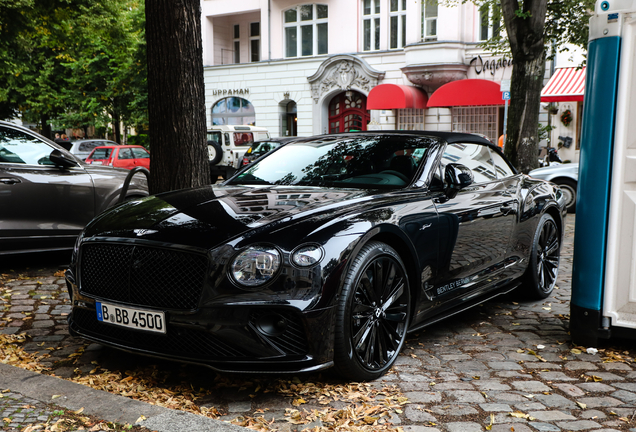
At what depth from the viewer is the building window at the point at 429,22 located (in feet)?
85.9

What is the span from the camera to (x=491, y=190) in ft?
16.7

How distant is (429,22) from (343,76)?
454 cm

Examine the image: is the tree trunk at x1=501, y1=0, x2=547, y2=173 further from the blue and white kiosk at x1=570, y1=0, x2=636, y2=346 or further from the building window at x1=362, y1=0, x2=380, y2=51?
the building window at x1=362, y1=0, x2=380, y2=51

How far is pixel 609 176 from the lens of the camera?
421cm

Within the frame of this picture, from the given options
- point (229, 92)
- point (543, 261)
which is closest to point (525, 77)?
point (543, 261)

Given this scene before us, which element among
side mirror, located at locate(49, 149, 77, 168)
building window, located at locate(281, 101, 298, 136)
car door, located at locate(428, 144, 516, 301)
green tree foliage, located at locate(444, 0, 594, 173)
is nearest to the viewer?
car door, located at locate(428, 144, 516, 301)

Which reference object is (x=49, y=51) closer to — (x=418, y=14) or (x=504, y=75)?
(x=418, y=14)

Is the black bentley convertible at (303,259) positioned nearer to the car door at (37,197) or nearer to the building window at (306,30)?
the car door at (37,197)

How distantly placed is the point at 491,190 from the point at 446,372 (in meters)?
1.70

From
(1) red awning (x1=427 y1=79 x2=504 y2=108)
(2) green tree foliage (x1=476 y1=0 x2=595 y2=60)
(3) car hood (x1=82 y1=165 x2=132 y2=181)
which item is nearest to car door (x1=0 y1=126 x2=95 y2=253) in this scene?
(3) car hood (x1=82 y1=165 x2=132 y2=181)

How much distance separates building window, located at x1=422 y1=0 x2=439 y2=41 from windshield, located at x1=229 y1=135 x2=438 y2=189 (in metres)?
22.7

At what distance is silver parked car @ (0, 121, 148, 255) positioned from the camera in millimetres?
6449

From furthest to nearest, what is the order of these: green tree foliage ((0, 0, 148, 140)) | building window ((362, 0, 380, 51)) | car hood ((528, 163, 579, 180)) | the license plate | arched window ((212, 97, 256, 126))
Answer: arched window ((212, 97, 256, 126)), green tree foliage ((0, 0, 148, 140)), building window ((362, 0, 380, 51)), car hood ((528, 163, 579, 180)), the license plate

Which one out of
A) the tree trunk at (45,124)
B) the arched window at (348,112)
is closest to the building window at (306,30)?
the arched window at (348,112)
